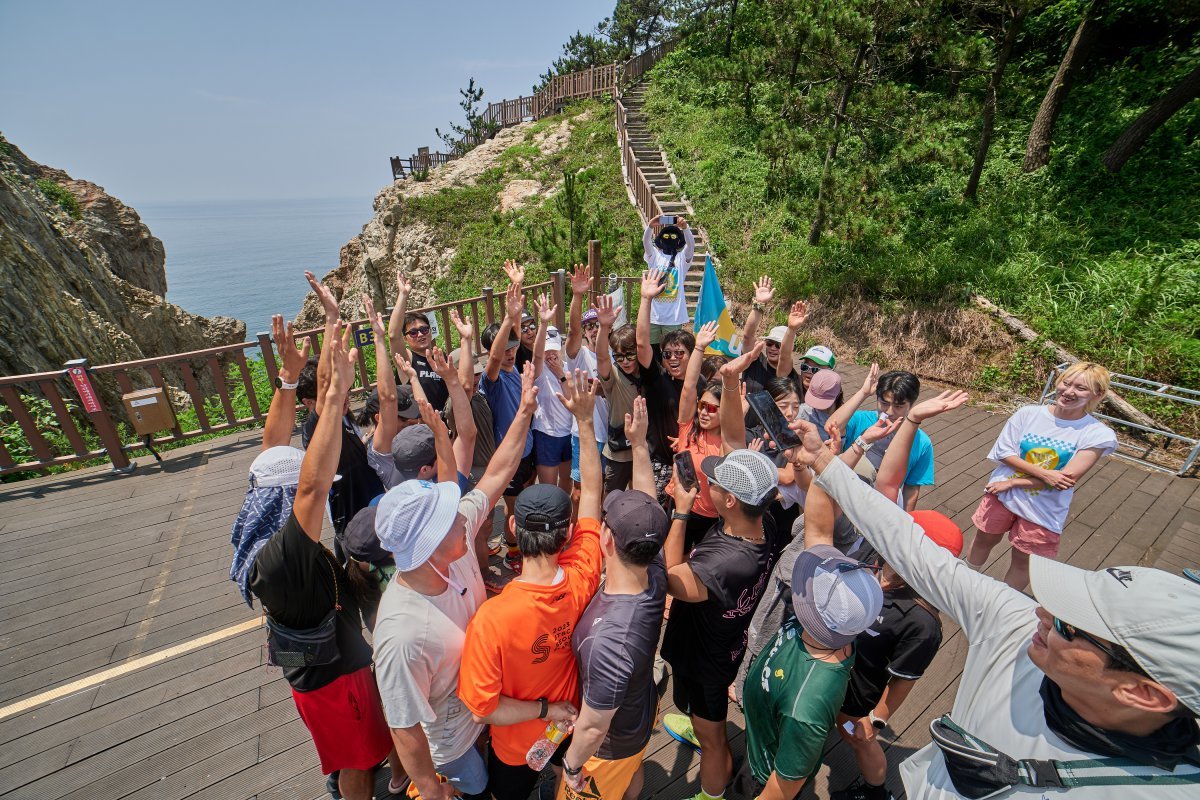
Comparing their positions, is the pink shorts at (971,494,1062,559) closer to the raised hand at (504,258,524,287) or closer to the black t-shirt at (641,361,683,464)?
the black t-shirt at (641,361,683,464)

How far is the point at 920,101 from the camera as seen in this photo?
462 inches

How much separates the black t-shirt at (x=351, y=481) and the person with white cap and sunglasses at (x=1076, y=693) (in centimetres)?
290

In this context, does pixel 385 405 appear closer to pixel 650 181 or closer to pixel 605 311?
pixel 605 311

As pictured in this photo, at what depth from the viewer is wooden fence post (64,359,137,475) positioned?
515 cm

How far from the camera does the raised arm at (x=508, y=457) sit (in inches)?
98.0

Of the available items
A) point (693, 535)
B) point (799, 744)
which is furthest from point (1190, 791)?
point (693, 535)

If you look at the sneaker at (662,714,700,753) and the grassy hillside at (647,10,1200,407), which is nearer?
the sneaker at (662,714,700,753)

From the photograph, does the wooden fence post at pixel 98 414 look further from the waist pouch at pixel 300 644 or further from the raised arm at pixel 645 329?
the raised arm at pixel 645 329

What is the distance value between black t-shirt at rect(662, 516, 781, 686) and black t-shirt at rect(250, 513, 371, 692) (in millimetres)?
1372

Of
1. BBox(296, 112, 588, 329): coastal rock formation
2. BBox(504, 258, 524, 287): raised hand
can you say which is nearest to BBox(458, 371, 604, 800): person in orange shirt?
BBox(504, 258, 524, 287): raised hand

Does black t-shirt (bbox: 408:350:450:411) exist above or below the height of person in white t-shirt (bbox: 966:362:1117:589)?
above

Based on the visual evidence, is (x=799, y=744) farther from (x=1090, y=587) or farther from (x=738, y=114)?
(x=738, y=114)

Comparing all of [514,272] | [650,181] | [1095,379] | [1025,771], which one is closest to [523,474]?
[514,272]

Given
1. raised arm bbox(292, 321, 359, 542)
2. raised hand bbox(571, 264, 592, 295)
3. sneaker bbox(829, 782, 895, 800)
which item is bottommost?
sneaker bbox(829, 782, 895, 800)
